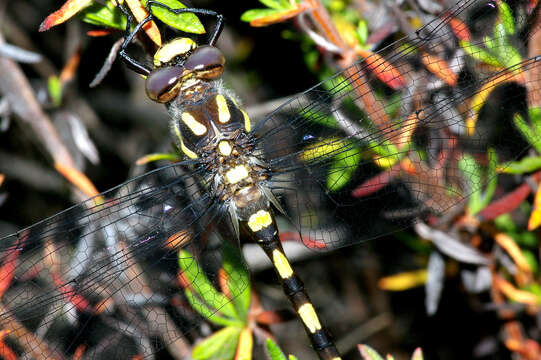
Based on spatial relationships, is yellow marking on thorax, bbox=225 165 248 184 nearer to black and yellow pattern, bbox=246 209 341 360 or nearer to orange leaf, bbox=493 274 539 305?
black and yellow pattern, bbox=246 209 341 360

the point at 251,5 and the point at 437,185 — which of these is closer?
the point at 437,185

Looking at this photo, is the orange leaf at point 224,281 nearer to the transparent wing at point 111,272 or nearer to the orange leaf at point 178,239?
the transparent wing at point 111,272

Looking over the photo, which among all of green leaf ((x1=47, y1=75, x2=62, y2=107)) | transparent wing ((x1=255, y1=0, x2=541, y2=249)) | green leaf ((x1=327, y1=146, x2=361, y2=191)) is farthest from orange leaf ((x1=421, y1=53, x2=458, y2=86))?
green leaf ((x1=47, y1=75, x2=62, y2=107))

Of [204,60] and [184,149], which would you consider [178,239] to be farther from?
[204,60]

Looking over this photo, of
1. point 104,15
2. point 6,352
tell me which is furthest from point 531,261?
point 6,352

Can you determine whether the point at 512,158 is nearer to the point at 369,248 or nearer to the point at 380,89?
the point at 380,89

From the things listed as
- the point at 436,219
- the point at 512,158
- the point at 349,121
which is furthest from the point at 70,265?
the point at 512,158

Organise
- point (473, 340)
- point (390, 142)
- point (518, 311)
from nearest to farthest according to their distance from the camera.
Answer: point (390, 142)
point (518, 311)
point (473, 340)
